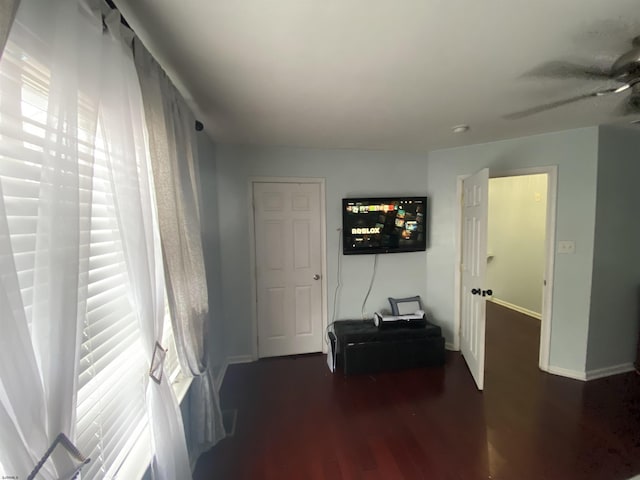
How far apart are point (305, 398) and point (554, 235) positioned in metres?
2.83

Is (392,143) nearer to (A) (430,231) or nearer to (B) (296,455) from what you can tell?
(A) (430,231)

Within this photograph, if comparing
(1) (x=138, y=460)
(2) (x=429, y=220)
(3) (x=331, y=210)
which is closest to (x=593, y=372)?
(2) (x=429, y=220)

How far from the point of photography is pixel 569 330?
2467mm

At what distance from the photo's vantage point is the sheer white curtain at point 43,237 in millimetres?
531

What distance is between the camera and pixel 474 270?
8.17ft

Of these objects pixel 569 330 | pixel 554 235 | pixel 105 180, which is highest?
pixel 105 180

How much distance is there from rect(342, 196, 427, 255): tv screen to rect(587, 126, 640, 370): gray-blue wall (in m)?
1.53

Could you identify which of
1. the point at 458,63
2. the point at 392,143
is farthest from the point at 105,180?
the point at 392,143

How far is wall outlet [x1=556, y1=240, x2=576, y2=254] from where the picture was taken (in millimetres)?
2420

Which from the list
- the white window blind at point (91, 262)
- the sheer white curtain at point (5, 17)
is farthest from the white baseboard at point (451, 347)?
the sheer white curtain at point (5, 17)

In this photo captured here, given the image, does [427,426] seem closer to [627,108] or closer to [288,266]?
[288,266]

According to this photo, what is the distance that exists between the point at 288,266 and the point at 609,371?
11.1ft

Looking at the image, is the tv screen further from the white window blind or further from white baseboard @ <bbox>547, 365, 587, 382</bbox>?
the white window blind

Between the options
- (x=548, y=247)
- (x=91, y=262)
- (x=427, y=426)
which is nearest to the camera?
(x=91, y=262)
